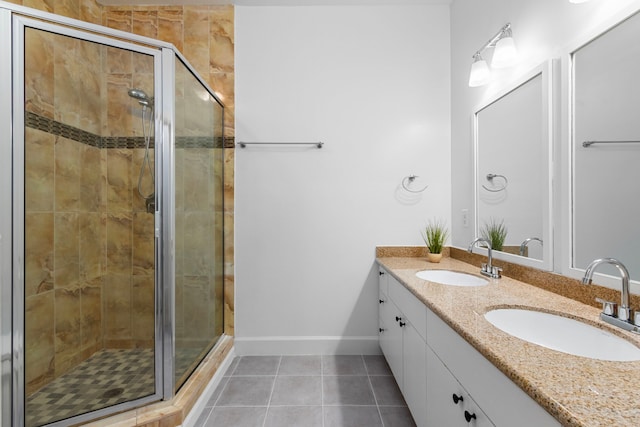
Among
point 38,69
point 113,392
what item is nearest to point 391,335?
point 113,392

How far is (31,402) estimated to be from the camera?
48.4 inches

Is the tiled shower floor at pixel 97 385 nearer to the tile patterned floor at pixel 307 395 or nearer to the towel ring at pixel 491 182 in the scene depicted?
the tile patterned floor at pixel 307 395

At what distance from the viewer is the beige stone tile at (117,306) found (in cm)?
153

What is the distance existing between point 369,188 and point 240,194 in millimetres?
1029

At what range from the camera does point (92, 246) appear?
5.37 ft

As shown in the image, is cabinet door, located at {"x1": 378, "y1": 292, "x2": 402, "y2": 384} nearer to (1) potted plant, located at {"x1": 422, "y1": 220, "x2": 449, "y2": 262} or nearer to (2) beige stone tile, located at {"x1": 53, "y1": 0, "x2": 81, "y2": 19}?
(1) potted plant, located at {"x1": 422, "y1": 220, "x2": 449, "y2": 262}

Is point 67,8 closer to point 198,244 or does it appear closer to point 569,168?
point 198,244

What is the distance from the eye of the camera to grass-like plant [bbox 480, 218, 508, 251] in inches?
63.5

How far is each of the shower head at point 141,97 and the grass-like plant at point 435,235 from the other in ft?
6.53

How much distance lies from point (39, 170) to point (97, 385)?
1104mm

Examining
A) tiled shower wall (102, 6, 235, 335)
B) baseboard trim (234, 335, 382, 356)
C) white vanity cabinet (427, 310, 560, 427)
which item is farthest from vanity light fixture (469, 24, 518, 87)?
baseboard trim (234, 335, 382, 356)

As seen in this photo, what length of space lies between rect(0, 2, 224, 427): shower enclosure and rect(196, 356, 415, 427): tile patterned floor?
34 cm

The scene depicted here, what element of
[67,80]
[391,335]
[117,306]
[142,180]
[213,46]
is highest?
[213,46]

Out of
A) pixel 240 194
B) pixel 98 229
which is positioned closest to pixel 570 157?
pixel 240 194
